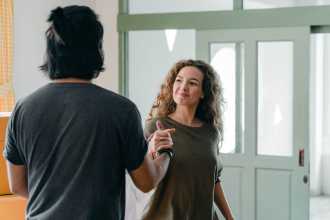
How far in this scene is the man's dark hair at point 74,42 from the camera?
5.03 ft

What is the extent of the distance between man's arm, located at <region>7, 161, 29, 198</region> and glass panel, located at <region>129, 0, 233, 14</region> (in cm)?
363

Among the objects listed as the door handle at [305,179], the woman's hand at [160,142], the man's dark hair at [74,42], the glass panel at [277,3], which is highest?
the glass panel at [277,3]

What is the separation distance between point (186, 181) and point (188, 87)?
0.43m

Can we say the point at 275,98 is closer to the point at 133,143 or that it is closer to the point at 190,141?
the point at 190,141

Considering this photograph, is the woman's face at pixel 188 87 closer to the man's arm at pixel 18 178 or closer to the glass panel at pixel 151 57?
the man's arm at pixel 18 178

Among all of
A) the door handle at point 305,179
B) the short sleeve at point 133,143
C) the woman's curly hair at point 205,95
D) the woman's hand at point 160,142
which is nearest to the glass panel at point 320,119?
the door handle at point 305,179

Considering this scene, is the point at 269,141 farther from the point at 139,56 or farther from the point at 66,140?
the point at 66,140

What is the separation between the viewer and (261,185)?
486cm

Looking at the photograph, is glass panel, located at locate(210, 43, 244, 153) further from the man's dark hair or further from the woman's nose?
the man's dark hair

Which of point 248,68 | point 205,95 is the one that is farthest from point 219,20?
point 205,95

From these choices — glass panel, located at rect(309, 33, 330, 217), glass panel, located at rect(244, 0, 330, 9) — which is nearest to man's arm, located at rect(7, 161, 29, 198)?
glass panel, located at rect(244, 0, 330, 9)

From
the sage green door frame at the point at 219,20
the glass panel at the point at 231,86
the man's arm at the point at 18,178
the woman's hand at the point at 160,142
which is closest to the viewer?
the man's arm at the point at 18,178

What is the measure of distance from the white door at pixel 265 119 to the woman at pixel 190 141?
2216 millimetres

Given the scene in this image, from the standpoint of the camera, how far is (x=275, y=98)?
487 centimetres
